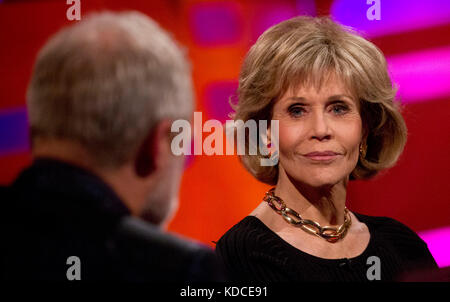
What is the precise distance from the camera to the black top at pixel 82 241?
42.4 inches

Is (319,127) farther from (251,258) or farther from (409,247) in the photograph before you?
(409,247)

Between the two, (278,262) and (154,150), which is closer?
(154,150)

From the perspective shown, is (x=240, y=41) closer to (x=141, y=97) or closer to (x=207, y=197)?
(x=207, y=197)

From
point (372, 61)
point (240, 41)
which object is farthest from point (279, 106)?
point (240, 41)

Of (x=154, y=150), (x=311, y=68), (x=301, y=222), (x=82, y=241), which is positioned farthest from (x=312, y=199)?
(x=82, y=241)

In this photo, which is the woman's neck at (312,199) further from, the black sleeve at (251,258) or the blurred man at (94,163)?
the blurred man at (94,163)

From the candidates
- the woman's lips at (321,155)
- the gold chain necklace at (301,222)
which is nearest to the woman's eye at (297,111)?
the woman's lips at (321,155)

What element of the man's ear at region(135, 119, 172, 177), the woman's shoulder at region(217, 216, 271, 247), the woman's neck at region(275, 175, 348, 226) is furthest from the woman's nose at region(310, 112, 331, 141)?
the man's ear at region(135, 119, 172, 177)

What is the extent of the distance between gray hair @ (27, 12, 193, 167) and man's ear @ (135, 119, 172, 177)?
12 mm

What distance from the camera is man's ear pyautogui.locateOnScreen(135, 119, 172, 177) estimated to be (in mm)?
1137

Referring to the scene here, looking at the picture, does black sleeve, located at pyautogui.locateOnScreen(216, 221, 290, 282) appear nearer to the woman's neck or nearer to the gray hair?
the woman's neck

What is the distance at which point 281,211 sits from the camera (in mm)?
1920

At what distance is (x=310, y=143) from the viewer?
184 cm

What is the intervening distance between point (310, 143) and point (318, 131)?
0.05 meters
